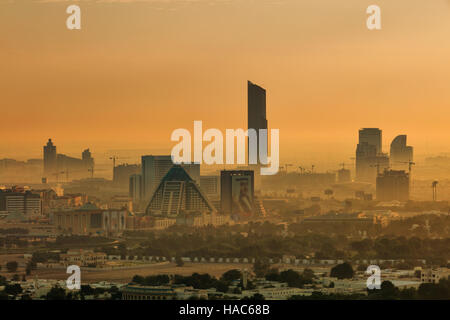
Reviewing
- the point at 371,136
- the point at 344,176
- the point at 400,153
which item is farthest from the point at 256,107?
the point at 344,176

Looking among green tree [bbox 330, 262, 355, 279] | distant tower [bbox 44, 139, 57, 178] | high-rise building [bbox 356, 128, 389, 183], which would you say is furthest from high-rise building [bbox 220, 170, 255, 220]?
green tree [bbox 330, 262, 355, 279]

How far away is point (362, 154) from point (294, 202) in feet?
13.2

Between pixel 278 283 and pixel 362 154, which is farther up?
pixel 362 154

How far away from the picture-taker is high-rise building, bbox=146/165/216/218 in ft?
103

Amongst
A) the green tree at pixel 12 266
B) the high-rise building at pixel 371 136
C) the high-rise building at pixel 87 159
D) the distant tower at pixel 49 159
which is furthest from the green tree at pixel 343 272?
the high-rise building at pixel 87 159

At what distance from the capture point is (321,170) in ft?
89.0

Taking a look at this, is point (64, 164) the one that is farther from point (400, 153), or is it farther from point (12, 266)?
point (400, 153)

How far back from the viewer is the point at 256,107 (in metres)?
21.8

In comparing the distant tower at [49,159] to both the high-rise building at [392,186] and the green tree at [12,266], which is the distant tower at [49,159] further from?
the high-rise building at [392,186]

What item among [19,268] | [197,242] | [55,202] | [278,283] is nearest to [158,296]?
[278,283]

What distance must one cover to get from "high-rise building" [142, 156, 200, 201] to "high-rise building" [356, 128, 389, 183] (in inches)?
152

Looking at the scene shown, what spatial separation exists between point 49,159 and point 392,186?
30.2 ft

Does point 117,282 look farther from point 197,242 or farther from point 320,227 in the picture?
point 320,227
